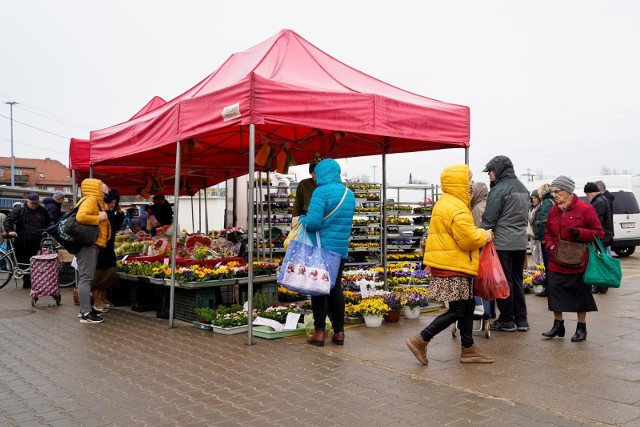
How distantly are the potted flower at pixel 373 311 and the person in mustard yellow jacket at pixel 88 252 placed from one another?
12.7ft

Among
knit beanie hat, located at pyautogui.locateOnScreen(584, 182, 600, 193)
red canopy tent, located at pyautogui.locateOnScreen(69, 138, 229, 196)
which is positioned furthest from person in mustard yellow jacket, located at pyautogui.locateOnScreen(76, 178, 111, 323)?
knit beanie hat, located at pyautogui.locateOnScreen(584, 182, 600, 193)

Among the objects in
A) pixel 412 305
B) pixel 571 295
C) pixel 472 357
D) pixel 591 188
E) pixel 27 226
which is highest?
pixel 591 188

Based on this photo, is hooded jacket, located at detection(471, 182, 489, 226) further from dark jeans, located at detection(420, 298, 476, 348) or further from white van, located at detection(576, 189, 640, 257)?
white van, located at detection(576, 189, 640, 257)

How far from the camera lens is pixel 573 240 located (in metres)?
6.60

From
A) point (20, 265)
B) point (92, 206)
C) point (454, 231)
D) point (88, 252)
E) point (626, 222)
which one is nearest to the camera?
point (454, 231)

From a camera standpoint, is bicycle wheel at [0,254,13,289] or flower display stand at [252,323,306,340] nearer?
flower display stand at [252,323,306,340]

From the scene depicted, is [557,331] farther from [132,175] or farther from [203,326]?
[132,175]

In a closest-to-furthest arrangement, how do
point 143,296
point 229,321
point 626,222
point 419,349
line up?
point 419,349
point 229,321
point 143,296
point 626,222

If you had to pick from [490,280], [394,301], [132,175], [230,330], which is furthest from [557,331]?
[132,175]

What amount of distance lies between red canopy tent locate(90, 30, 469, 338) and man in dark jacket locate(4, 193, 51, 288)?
3.32 m

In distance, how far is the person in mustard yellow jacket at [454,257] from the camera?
18.6 ft

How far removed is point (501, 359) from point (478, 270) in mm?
946

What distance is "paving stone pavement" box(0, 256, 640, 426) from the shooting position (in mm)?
4531

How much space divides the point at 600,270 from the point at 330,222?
9.65 feet
